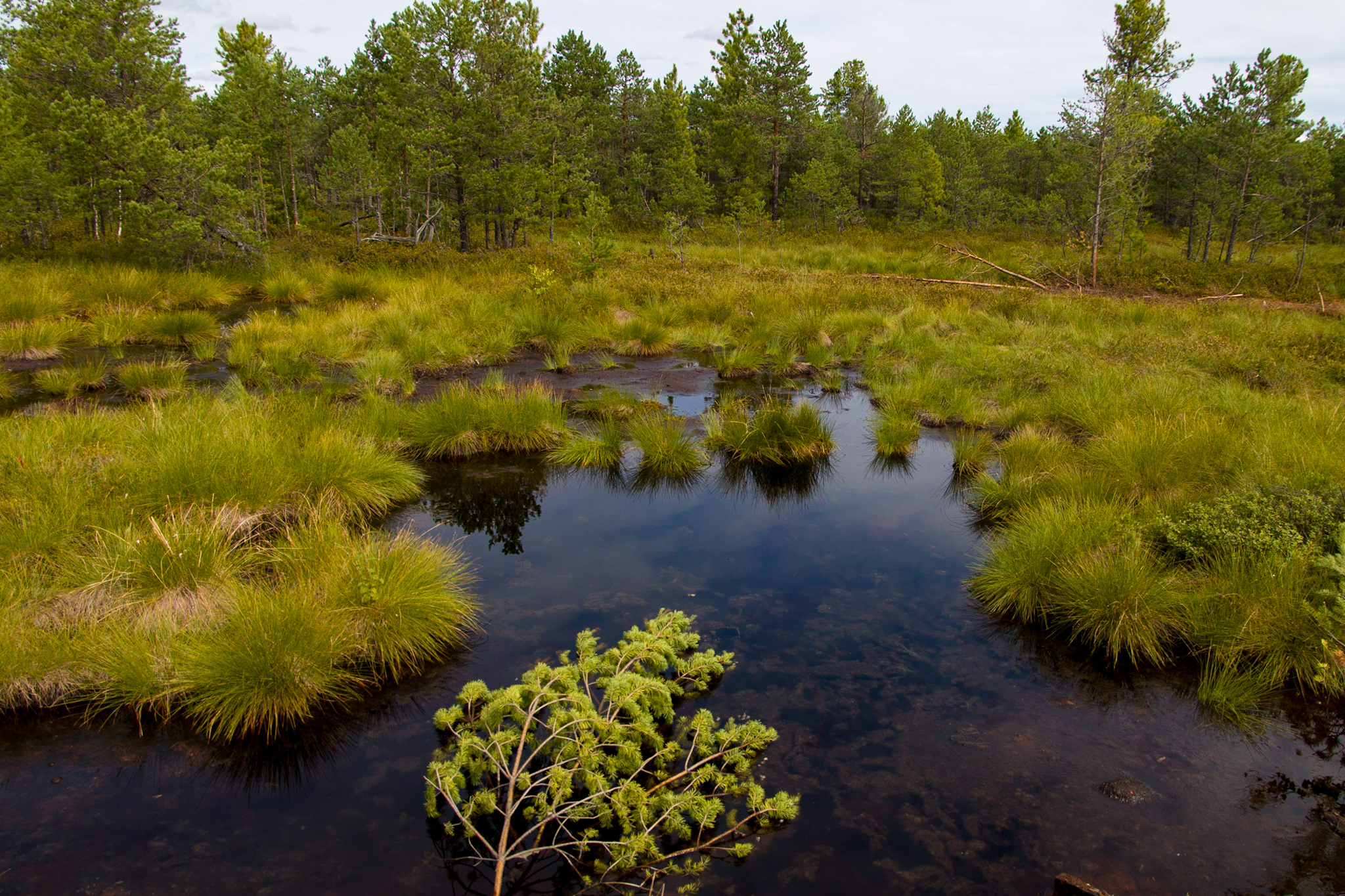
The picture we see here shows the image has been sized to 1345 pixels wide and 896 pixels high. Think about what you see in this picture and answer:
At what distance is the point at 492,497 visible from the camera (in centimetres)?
732

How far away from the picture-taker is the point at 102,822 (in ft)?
10.6

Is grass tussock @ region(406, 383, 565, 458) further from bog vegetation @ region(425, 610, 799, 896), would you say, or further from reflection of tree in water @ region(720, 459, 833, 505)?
bog vegetation @ region(425, 610, 799, 896)

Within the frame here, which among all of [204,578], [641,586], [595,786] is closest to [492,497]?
[641,586]

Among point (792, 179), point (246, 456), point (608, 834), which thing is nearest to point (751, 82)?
point (792, 179)

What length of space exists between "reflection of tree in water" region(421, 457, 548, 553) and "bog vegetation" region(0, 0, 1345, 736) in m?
0.34

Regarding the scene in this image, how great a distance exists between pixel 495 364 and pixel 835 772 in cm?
1003

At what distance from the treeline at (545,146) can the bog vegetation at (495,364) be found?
0.18m

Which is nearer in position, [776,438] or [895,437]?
[776,438]

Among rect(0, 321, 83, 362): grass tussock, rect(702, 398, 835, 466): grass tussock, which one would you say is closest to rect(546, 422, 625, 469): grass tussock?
rect(702, 398, 835, 466): grass tussock

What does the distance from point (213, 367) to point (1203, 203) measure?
3525cm

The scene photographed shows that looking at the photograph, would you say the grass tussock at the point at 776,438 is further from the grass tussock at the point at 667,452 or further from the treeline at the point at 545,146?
the treeline at the point at 545,146

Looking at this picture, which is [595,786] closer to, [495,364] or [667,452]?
[667,452]

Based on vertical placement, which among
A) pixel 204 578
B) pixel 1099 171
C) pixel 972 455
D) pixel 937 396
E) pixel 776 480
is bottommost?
pixel 776 480

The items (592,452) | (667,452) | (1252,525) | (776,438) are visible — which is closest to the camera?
(1252,525)
